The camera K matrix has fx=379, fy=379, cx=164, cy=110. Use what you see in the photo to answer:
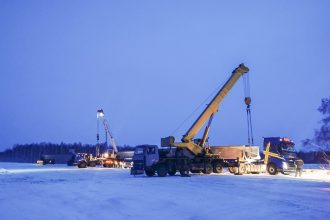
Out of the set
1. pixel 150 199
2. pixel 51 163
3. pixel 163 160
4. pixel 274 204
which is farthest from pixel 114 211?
pixel 51 163

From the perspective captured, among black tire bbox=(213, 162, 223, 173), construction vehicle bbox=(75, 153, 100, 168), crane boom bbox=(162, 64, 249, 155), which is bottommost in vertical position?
black tire bbox=(213, 162, 223, 173)

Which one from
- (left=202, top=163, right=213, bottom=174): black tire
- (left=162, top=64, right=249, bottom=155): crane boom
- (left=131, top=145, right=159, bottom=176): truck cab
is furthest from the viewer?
(left=202, top=163, right=213, bottom=174): black tire

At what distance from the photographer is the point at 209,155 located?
30719 millimetres

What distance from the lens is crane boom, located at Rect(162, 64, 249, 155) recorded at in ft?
98.7

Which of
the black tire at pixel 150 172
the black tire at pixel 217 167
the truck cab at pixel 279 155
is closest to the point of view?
the black tire at pixel 150 172

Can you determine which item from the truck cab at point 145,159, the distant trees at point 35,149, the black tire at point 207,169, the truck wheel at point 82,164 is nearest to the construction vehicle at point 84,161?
the truck wheel at point 82,164

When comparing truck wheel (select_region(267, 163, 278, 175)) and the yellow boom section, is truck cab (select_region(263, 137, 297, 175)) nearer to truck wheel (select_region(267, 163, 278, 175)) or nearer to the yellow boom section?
truck wheel (select_region(267, 163, 278, 175))

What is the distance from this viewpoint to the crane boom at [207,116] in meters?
30.1

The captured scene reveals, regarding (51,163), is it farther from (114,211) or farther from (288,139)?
(114,211)

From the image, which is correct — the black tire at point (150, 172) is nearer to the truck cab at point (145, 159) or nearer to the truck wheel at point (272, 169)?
the truck cab at point (145, 159)

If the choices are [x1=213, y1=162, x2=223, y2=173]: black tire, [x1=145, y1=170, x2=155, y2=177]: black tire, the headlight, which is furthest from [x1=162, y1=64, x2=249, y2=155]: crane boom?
the headlight

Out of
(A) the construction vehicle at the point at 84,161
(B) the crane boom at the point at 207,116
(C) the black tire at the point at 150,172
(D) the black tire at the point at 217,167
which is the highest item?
(B) the crane boom at the point at 207,116

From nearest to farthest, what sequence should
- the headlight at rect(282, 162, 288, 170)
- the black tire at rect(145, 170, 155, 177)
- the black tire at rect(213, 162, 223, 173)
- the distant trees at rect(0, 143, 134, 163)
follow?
the black tire at rect(145, 170, 155, 177)
the headlight at rect(282, 162, 288, 170)
the black tire at rect(213, 162, 223, 173)
the distant trees at rect(0, 143, 134, 163)

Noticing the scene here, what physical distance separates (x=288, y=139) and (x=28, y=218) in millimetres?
24571
